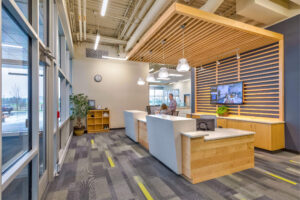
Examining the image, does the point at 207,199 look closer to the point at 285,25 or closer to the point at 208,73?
the point at 285,25

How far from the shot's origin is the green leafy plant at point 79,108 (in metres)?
6.31

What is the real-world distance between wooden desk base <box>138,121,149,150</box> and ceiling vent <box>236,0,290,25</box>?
4016 mm

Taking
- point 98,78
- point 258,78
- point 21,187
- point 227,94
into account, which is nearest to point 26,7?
point 21,187

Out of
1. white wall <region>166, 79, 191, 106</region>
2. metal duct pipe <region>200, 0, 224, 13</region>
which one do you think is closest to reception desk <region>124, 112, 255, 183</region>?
metal duct pipe <region>200, 0, 224, 13</region>

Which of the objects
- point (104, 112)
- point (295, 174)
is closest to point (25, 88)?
point (295, 174)

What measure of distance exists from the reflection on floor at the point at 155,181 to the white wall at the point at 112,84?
3.88m

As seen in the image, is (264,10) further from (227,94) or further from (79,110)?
(79,110)

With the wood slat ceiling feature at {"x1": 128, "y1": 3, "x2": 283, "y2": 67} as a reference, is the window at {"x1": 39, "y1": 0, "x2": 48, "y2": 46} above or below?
below

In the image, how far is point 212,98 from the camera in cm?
650

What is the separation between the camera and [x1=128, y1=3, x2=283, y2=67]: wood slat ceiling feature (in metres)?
3.11

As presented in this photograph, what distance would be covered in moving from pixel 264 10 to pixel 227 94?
285 centimetres

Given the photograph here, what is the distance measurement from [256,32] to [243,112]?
2731 millimetres

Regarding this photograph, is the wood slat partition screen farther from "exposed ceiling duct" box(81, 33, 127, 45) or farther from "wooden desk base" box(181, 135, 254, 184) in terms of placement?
"exposed ceiling duct" box(81, 33, 127, 45)

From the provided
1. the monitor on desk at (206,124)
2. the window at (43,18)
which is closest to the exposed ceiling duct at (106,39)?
the window at (43,18)
